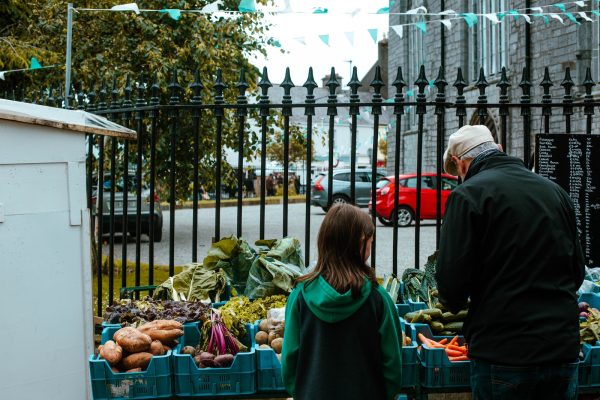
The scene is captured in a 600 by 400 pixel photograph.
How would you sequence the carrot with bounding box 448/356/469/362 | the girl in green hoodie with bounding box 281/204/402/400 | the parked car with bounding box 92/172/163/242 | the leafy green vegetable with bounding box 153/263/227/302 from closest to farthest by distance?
the girl in green hoodie with bounding box 281/204/402/400, the carrot with bounding box 448/356/469/362, the leafy green vegetable with bounding box 153/263/227/302, the parked car with bounding box 92/172/163/242

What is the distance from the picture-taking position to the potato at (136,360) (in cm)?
373

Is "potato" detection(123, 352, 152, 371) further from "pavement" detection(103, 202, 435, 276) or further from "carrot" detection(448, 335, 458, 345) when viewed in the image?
"pavement" detection(103, 202, 435, 276)

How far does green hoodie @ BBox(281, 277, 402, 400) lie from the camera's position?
Answer: 2.91 metres

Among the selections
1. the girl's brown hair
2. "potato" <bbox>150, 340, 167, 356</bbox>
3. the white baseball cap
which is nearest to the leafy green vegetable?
"potato" <bbox>150, 340, 167, 356</bbox>

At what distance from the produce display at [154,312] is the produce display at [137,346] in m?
0.23

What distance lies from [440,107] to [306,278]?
8.74 ft

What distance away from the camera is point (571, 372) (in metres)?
3.08

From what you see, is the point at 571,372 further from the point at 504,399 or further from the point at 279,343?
the point at 279,343

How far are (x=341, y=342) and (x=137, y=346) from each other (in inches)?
53.8

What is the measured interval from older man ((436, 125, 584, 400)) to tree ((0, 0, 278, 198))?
8.92 m

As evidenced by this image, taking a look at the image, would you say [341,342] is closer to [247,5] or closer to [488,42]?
[247,5]

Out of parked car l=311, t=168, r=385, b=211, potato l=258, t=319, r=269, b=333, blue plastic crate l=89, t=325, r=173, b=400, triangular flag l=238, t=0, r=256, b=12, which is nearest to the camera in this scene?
blue plastic crate l=89, t=325, r=173, b=400

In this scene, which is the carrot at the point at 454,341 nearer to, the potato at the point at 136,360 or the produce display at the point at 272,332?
the produce display at the point at 272,332

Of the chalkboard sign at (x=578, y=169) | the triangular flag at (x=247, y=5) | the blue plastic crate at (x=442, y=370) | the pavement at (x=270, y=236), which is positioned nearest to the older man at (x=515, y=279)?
the blue plastic crate at (x=442, y=370)
